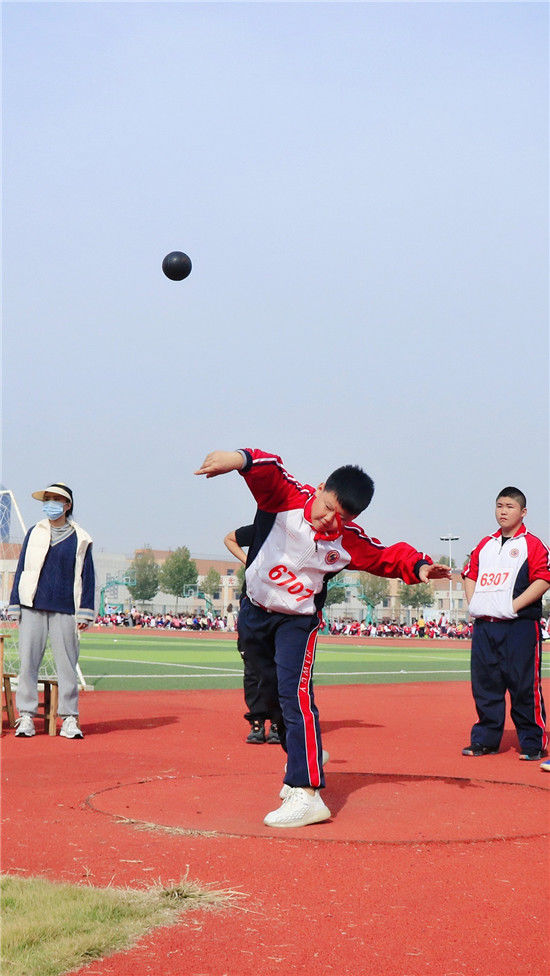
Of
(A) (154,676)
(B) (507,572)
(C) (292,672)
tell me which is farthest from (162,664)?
(C) (292,672)

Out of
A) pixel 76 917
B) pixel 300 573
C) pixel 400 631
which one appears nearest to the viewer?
pixel 76 917

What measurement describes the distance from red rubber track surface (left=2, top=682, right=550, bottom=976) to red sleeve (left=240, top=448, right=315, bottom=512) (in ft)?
6.09

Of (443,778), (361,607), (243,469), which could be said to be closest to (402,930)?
(243,469)

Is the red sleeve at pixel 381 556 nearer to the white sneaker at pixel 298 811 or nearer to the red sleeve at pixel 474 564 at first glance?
the white sneaker at pixel 298 811

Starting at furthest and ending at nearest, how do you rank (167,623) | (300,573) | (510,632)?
(167,623) → (510,632) → (300,573)

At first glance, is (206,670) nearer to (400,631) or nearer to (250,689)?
(250,689)

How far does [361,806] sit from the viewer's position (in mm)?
6504

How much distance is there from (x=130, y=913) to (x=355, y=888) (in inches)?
41.5

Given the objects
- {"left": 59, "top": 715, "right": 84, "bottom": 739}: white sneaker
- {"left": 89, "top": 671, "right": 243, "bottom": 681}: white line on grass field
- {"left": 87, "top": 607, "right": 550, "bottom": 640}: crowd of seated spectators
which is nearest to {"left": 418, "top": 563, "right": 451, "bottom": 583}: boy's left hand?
{"left": 59, "top": 715, "right": 84, "bottom": 739}: white sneaker

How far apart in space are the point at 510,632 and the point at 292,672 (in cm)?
357

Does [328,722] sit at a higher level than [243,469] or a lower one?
lower

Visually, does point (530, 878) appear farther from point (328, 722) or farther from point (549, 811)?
point (328, 722)

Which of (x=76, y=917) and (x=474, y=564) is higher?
(x=474, y=564)

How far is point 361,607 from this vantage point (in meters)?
128
